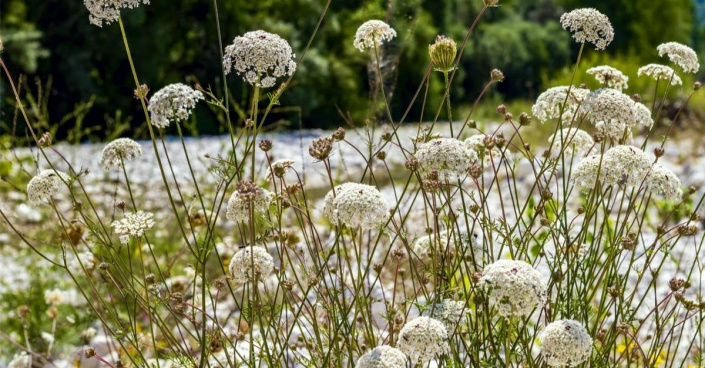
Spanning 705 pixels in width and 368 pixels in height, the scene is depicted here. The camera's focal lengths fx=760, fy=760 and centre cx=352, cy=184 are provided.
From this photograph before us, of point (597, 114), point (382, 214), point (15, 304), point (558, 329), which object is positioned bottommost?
point (15, 304)

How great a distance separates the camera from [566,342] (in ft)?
4.98

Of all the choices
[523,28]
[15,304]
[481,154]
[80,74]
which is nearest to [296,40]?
[80,74]

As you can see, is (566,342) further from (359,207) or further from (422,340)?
(359,207)

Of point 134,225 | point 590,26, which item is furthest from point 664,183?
point 134,225

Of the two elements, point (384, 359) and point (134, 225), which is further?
point (134, 225)

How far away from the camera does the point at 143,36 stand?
43.1 ft

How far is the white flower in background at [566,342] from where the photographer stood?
4.98 feet

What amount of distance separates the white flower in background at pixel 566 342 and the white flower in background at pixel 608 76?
2.89 feet

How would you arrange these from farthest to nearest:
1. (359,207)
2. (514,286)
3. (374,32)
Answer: (374,32), (359,207), (514,286)

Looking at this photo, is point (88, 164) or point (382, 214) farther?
point (88, 164)

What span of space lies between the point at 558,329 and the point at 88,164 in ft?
25.3

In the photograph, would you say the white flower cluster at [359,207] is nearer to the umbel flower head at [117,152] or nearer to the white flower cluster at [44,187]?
the umbel flower head at [117,152]

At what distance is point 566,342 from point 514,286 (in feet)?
0.57

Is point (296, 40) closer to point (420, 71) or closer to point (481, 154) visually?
point (420, 71)
